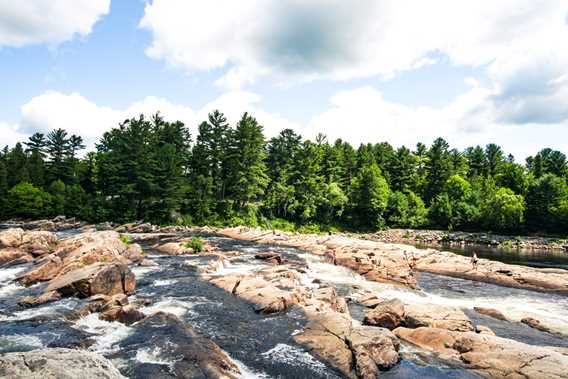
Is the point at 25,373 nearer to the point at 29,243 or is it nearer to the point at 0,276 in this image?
the point at 0,276

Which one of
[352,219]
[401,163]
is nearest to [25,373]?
[352,219]

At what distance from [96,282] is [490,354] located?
1817 cm

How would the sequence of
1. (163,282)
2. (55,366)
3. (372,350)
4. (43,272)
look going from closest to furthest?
(55,366) → (372,350) → (43,272) → (163,282)

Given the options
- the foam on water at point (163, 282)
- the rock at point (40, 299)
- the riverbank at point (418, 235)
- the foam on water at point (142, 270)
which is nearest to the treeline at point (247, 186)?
the riverbank at point (418, 235)

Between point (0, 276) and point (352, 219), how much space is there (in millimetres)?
67980

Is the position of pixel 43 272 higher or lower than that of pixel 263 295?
higher

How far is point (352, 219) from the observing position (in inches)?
3182

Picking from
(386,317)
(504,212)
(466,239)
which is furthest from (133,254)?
(504,212)

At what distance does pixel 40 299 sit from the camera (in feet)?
55.3

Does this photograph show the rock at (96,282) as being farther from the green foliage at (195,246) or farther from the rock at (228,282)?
the green foliage at (195,246)

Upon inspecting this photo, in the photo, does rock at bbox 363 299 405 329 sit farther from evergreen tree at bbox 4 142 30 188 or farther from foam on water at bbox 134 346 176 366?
evergreen tree at bbox 4 142 30 188

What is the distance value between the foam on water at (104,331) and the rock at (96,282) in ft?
9.59

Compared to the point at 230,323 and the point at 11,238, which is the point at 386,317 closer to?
the point at 230,323

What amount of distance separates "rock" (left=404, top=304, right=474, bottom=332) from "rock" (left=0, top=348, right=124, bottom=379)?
1458 cm
